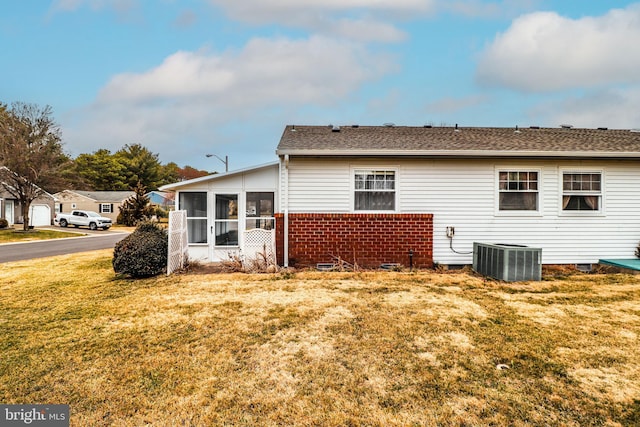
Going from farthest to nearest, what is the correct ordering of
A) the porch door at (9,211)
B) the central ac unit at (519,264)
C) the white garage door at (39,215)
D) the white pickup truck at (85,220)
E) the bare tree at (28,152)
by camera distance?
the white garage door at (39,215) < the white pickup truck at (85,220) < the porch door at (9,211) < the bare tree at (28,152) < the central ac unit at (519,264)

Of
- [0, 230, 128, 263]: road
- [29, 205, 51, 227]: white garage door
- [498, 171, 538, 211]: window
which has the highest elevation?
[498, 171, 538, 211]: window

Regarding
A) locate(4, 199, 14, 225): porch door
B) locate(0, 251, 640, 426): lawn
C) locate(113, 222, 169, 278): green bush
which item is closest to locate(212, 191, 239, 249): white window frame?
locate(113, 222, 169, 278): green bush

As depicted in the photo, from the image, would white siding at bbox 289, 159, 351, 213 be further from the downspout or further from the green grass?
the green grass

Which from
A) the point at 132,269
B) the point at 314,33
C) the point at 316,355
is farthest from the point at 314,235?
the point at 314,33

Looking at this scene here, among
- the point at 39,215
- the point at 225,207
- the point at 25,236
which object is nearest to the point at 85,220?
the point at 39,215

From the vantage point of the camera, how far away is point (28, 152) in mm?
24297

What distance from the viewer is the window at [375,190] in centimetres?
901

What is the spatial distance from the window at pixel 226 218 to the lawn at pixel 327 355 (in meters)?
2.95

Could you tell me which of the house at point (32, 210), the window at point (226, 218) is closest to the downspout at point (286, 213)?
the window at point (226, 218)

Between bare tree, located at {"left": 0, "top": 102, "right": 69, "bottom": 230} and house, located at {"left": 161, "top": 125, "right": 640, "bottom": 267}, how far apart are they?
25.0 m

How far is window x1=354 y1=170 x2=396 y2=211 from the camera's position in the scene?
9008 mm

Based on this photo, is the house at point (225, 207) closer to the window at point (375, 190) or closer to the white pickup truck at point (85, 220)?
the window at point (375, 190)

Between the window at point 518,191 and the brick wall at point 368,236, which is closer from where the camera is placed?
the brick wall at point 368,236

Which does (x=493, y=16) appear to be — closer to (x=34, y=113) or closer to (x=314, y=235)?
(x=314, y=235)
